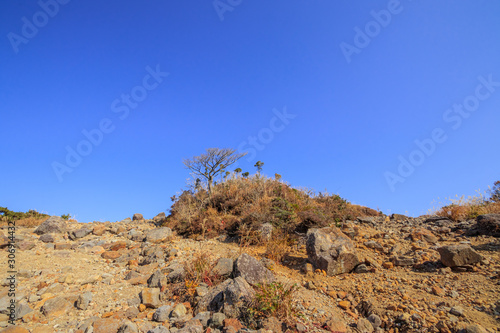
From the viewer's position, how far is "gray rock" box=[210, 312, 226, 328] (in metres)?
4.31

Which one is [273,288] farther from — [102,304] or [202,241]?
[202,241]

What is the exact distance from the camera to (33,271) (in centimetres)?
626

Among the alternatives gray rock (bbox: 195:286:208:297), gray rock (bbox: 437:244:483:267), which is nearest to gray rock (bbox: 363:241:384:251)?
gray rock (bbox: 437:244:483:267)

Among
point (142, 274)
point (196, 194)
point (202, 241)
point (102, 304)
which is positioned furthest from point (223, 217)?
point (102, 304)

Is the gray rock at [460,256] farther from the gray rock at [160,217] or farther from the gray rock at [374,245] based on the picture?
the gray rock at [160,217]

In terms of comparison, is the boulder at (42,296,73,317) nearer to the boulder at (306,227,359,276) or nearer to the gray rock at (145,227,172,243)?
the gray rock at (145,227,172,243)

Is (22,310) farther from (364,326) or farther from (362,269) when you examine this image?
(362,269)

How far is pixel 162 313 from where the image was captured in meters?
4.76

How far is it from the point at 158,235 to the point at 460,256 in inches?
322

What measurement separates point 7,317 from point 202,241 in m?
4.84

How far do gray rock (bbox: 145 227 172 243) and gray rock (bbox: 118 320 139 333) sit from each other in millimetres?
4656

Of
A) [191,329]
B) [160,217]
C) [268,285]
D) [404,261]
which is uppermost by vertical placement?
[160,217]

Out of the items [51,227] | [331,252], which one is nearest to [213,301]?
[331,252]

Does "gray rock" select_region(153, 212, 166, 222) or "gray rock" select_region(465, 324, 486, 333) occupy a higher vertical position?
"gray rock" select_region(153, 212, 166, 222)
